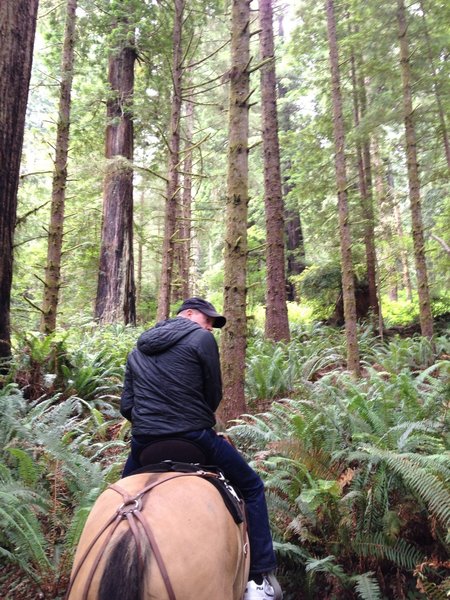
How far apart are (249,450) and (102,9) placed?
479 inches

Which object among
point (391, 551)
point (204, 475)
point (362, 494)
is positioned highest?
point (204, 475)

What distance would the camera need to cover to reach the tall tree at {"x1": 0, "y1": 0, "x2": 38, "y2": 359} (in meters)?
6.59

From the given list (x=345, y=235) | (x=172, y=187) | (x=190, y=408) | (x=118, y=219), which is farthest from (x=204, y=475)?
(x=118, y=219)

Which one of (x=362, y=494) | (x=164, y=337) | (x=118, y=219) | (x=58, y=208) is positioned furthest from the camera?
(x=118, y=219)

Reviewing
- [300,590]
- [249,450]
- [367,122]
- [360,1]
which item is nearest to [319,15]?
[360,1]

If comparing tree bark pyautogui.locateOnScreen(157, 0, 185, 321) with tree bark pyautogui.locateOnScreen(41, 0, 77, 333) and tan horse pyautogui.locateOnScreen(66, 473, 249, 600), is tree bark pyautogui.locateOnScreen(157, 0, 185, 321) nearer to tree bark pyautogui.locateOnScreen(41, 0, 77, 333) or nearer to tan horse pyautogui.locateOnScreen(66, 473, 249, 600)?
tree bark pyautogui.locateOnScreen(41, 0, 77, 333)

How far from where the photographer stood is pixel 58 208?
9.13 meters

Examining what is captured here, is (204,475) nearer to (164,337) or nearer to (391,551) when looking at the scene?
(164,337)

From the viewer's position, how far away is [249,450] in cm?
546

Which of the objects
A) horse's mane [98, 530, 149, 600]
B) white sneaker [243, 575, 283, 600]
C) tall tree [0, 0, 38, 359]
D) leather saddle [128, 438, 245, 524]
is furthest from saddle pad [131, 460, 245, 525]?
tall tree [0, 0, 38, 359]

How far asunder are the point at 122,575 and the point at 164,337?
150cm

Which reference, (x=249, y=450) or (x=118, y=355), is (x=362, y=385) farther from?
(x=118, y=355)

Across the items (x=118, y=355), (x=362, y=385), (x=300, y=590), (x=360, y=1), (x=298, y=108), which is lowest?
(x=300, y=590)

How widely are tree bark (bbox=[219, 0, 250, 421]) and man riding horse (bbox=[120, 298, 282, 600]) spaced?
9.22ft
